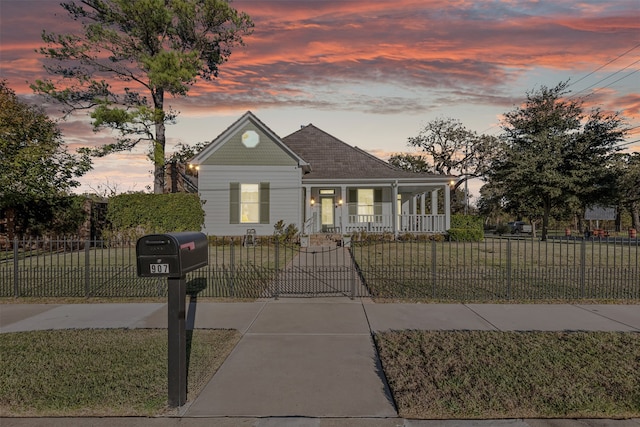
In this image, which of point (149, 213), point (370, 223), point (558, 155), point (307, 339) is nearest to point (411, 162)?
point (558, 155)

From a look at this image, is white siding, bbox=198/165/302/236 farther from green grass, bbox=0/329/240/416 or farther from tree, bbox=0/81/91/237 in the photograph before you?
green grass, bbox=0/329/240/416

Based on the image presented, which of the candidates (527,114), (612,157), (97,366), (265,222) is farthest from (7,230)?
(612,157)

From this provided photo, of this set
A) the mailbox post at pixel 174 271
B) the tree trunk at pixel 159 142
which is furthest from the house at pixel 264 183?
the mailbox post at pixel 174 271

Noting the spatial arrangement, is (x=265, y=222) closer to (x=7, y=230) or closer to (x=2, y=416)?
(x=7, y=230)

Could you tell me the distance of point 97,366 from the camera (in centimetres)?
477

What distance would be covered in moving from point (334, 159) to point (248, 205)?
6.99 m

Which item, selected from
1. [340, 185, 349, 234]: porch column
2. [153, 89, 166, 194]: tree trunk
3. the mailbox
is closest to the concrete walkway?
the mailbox

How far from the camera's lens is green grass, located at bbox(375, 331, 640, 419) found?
377cm

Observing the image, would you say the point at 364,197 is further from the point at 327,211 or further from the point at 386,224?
the point at 386,224

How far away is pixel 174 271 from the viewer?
3.72m

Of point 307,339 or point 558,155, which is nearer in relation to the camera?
point 307,339

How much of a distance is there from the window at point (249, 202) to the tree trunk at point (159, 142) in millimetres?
5076

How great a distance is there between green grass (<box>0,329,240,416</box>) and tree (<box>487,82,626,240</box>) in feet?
92.2

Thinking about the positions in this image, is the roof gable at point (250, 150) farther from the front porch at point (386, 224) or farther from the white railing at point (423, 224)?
the white railing at point (423, 224)
